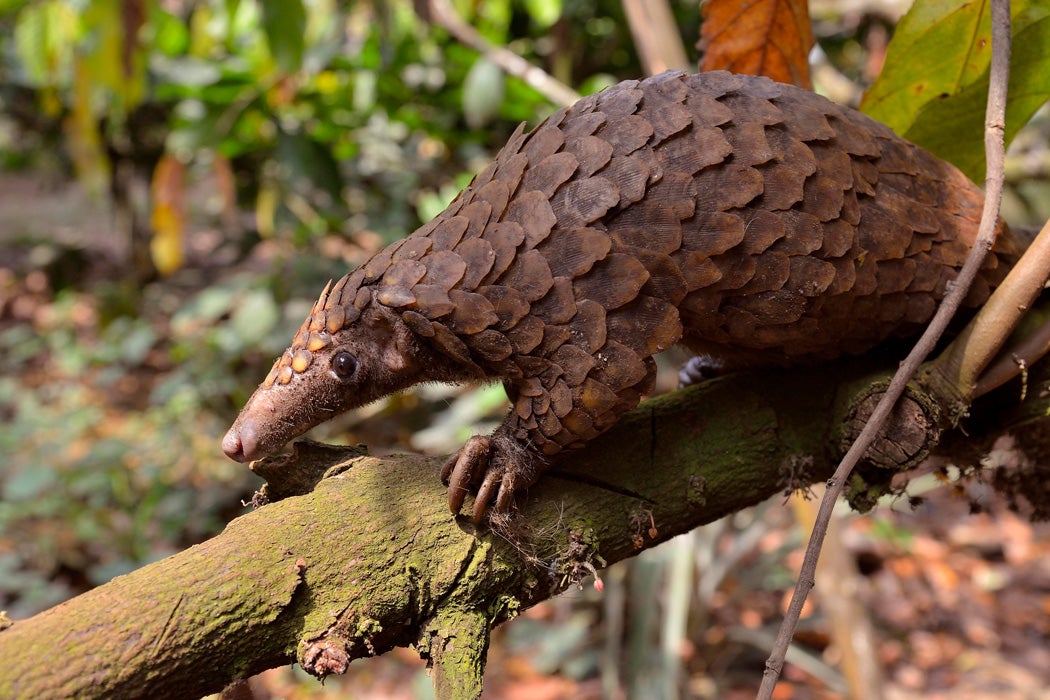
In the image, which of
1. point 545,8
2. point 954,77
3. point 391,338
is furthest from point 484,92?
point 391,338

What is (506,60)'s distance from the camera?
9.43 ft

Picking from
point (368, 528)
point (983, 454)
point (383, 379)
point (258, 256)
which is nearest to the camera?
point (368, 528)

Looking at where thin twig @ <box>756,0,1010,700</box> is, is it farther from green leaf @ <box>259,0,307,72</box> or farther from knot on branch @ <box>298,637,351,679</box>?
green leaf @ <box>259,0,307,72</box>

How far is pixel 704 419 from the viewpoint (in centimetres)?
133

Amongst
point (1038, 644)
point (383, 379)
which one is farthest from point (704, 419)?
point (1038, 644)

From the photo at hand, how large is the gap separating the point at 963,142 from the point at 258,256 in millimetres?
5718

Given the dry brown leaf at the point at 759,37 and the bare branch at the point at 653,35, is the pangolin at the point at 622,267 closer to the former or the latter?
the dry brown leaf at the point at 759,37

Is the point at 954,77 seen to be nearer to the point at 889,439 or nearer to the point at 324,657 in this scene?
the point at 889,439

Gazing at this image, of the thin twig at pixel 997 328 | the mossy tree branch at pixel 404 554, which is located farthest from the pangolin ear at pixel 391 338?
the thin twig at pixel 997 328

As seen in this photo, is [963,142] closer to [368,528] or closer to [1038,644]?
[368,528]

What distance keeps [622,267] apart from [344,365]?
0.44m

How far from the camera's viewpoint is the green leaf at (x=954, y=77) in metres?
1.41

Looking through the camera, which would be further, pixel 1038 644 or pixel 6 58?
pixel 6 58

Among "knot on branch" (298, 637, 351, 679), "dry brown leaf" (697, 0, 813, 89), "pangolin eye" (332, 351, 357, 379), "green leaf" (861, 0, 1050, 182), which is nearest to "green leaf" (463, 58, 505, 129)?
"dry brown leaf" (697, 0, 813, 89)
